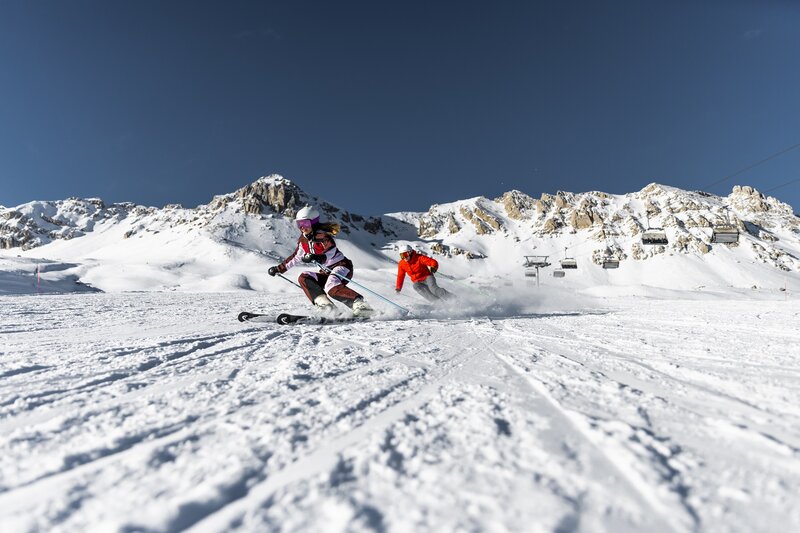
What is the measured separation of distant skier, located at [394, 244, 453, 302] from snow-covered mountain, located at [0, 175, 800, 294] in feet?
237

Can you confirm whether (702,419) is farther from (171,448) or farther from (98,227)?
(98,227)

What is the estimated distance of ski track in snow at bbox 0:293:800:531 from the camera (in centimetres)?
105

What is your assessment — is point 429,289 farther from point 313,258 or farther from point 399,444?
point 399,444

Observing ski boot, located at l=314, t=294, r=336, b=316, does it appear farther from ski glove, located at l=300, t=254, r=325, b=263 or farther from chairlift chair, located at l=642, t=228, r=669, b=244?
chairlift chair, located at l=642, t=228, r=669, b=244

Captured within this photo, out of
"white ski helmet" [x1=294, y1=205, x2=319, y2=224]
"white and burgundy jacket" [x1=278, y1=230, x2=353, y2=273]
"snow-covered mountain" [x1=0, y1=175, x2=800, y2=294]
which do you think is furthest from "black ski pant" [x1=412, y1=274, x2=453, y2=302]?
"snow-covered mountain" [x1=0, y1=175, x2=800, y2=294]

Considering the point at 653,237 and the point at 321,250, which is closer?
the point at 321,250

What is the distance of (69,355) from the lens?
3.22m

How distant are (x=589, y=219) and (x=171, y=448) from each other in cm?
17528

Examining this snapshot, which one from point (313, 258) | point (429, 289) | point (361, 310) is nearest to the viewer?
point (361, 310)

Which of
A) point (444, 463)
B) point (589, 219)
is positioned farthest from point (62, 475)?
point (589, 219)

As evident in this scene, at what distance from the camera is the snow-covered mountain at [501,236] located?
11150 cm

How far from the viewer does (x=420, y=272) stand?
9.34 m

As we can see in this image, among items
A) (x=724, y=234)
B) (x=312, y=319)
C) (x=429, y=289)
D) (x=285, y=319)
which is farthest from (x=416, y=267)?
(x=724, y=234)

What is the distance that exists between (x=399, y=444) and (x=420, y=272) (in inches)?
311
